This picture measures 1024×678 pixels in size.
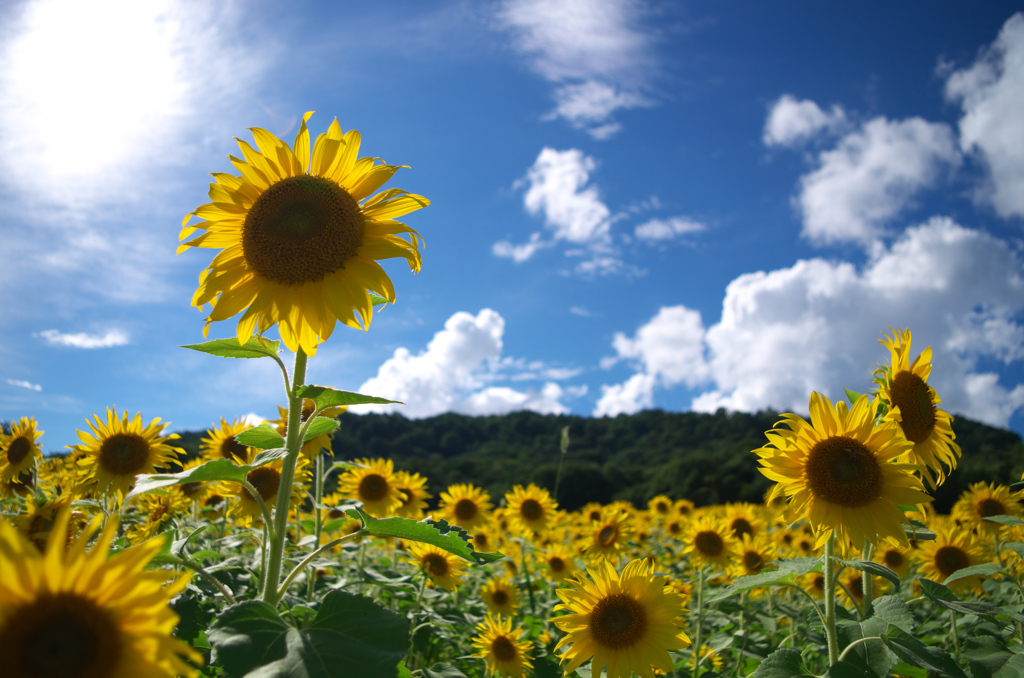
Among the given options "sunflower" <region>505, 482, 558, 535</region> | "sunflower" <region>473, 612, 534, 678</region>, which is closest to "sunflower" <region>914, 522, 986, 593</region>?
"sunflower" <region>473, 612, 534, 678</region>

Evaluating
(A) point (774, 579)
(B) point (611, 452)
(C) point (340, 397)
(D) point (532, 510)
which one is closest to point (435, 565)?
(A) point (774, 579)

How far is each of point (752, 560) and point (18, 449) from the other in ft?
27.3

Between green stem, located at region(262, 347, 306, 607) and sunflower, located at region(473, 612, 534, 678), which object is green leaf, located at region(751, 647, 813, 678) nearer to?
sunflower, located at region(473, 612, 534, 678)

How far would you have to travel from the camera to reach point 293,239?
232 centimetres

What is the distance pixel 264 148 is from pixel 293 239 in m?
0.50

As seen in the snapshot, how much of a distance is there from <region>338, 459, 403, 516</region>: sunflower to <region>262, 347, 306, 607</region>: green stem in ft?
15.2

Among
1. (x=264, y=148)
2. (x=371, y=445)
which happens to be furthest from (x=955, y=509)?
(x=371, y=445)

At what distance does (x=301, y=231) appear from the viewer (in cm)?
231

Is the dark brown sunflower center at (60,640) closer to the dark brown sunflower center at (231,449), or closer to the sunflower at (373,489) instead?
the dark brown sunflower center at (231,449)

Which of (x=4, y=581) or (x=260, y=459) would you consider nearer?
(x=4, y=581)

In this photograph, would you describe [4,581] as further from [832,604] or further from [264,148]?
[832,604]

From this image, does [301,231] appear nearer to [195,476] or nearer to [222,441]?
[195,476]

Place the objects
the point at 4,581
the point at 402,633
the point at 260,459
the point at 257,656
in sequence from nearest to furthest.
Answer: the point at 4,581, the point at 257,656, the point at 402,633, the point at 260,459

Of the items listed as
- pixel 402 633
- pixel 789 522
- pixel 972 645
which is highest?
pixel 789 522
